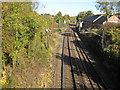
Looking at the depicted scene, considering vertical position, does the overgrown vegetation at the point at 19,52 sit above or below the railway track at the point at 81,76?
above

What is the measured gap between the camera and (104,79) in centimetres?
887

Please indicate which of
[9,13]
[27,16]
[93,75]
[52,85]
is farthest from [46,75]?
[9,13]

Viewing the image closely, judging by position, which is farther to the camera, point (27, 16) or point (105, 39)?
point (105, 39)

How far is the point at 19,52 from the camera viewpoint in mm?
7691

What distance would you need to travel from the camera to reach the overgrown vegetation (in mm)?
5906

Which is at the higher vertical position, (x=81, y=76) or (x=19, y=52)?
(x=19, y=52)

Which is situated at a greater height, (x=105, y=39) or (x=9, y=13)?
(x=9, y=13)

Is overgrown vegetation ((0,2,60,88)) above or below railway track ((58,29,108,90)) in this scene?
above

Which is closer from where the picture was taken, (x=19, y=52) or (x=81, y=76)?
(x=19, y=52)

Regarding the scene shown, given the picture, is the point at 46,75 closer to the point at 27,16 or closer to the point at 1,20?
the point at 27,16

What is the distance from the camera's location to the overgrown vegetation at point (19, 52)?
5906 mm

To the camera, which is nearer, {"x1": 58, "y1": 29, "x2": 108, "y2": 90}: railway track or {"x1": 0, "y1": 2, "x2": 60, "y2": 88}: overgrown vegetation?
{"x1": 0, "y1": 2, "x2": 60, "y2": 88}: overgrown vegetation

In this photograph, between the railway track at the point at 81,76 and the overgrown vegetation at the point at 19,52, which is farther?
the railway track at the point at 81,76

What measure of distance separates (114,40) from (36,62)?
6.76m
